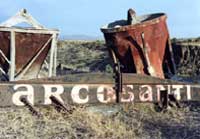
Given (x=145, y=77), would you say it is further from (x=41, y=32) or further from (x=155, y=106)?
(x=41, y=32)

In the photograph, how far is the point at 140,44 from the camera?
9.91m

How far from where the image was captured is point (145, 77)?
8031mm

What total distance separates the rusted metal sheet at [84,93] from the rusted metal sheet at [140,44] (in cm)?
176

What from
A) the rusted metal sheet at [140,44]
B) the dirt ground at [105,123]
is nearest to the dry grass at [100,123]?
the dirt ground at [105,123]

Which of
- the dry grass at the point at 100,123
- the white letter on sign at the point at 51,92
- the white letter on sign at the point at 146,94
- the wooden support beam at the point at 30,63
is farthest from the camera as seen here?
the wooden support beam at the point at 30,63

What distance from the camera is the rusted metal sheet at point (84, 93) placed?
696 centimetres

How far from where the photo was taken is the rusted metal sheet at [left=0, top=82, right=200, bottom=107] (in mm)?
6965

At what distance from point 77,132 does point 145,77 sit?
6.39 ft

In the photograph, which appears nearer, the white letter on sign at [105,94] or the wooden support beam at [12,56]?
the white letter on sign at [105,94]

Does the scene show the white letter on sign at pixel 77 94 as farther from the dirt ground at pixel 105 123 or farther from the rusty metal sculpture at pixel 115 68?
the dirt ground at pixel 105 123

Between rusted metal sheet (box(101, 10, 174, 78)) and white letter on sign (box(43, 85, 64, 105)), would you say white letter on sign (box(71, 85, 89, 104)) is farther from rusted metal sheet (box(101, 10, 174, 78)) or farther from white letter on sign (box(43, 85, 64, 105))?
rusted metal sheet (box(101, 10, 174, 78))

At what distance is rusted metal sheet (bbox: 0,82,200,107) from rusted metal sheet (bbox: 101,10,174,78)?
1761mm

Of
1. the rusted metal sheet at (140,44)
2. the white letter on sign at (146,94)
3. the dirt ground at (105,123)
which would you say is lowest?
the dirt ground at (105,123)

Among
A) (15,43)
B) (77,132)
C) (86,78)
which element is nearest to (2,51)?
(15,43)
